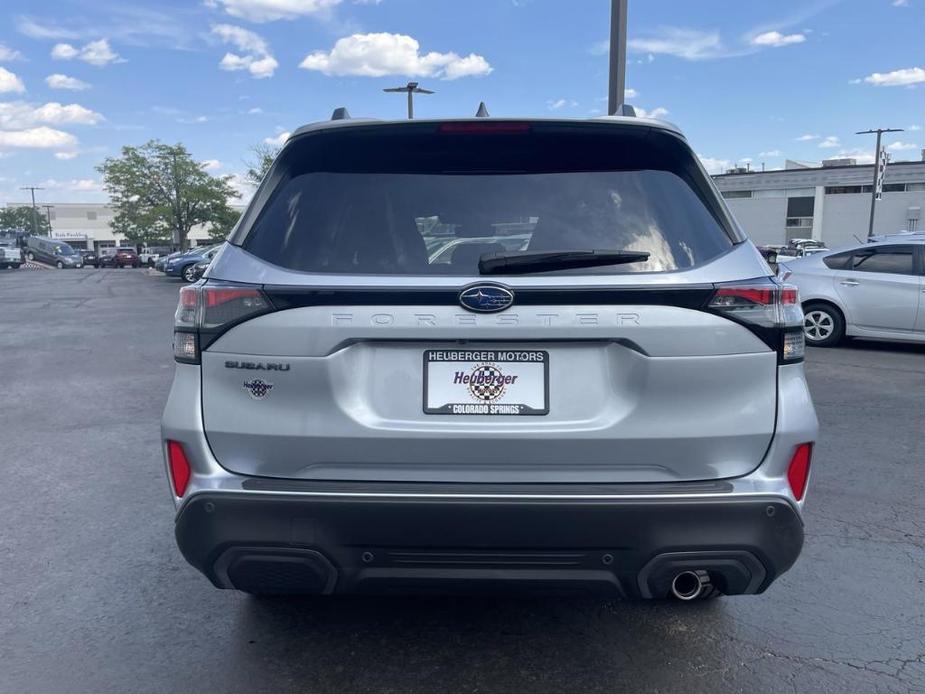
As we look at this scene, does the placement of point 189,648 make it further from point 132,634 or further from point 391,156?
point 391,156

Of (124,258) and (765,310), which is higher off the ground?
(765,310)

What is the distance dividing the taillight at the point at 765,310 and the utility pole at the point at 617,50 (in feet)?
27.2

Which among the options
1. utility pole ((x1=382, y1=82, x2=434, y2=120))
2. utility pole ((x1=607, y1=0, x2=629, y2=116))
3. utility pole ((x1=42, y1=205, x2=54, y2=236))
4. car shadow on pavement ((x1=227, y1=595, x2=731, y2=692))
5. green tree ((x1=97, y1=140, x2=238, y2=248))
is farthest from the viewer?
utility pole ((x1=42, y1=205, x2=54, y2=236))

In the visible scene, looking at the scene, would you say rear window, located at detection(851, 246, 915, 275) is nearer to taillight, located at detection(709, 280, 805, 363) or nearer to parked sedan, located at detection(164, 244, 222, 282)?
taillight, located at detection(709, 280, 805, 363)

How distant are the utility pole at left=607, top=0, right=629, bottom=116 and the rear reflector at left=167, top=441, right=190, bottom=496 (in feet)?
29.0

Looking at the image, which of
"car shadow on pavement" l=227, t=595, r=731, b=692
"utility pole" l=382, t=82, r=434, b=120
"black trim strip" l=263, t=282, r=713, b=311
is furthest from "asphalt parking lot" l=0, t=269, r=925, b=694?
"utility pole" l=382, t=82, r=434, b=120

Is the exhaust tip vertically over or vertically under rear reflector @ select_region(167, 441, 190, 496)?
under

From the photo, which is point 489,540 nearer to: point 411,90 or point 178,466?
point 178,466

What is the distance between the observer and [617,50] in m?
10.2

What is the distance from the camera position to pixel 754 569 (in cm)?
245

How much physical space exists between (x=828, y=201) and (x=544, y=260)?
218 feet

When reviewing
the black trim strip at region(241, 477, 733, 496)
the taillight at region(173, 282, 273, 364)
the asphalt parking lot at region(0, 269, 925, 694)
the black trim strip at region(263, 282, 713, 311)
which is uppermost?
the black trim strip at region(263, 282, 713, 311)

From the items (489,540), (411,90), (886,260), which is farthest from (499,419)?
(411,90)

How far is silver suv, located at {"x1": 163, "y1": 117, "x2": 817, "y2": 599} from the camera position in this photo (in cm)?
236
